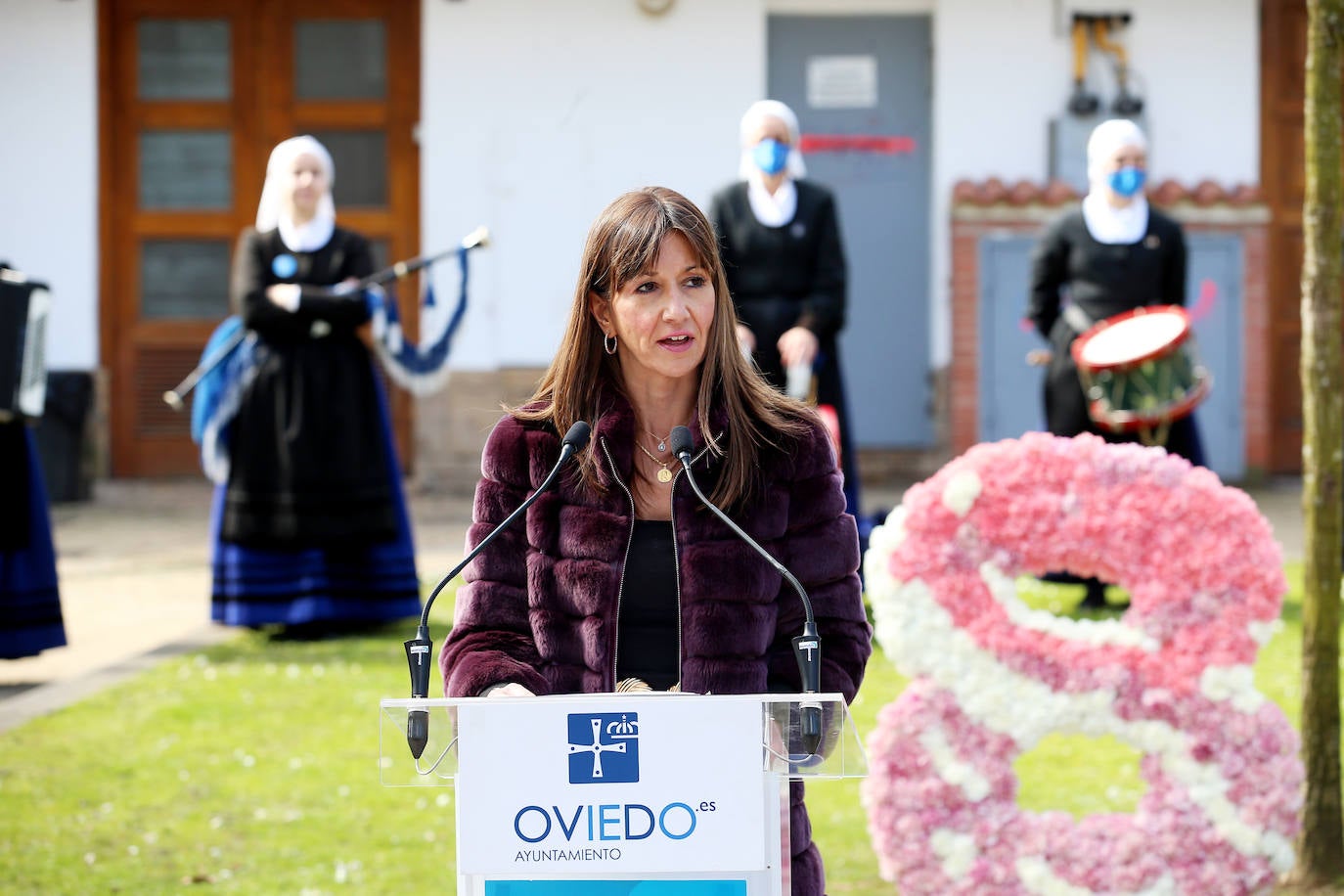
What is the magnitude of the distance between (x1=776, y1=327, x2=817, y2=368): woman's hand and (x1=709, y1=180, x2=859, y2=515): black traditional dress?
190 millimetres

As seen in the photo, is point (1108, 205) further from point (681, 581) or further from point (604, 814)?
point (604, 814)

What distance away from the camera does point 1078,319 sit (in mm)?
8250

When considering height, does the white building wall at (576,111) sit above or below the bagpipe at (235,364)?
above

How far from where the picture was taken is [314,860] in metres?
4.93

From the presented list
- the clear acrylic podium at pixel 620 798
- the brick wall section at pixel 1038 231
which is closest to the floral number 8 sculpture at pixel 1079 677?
the clear acrylic podium at pixel 620 798

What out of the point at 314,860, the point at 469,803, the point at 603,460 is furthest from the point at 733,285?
the point at 469,803

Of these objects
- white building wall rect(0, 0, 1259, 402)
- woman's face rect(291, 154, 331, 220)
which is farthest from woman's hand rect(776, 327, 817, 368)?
white building wall rect(0, 0, 1259, 402)

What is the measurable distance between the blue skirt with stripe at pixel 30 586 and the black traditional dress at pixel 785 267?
2.86 meters

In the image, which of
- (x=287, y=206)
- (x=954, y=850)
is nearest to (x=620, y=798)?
(x=954, y=850)

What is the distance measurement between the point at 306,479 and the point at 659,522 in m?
5.32

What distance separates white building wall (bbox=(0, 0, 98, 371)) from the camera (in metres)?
14.3

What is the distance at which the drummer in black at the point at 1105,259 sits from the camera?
26.7 ft

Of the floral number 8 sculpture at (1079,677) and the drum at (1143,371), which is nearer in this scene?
the floral number 8 sculpture at (1079,677)

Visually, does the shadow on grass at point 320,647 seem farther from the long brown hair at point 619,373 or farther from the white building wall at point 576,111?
the white building wall at point 576,111
